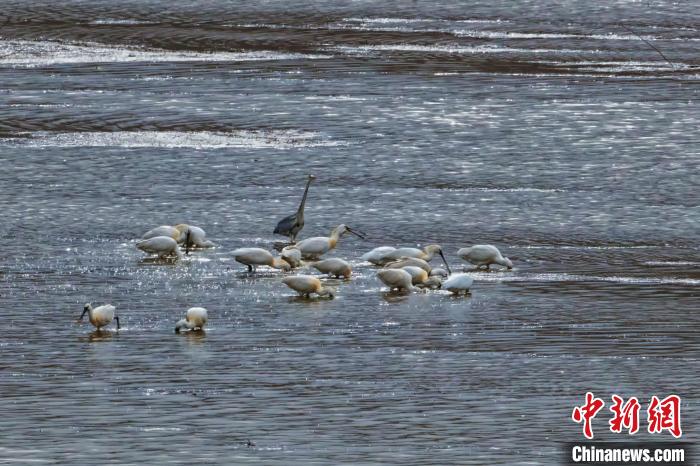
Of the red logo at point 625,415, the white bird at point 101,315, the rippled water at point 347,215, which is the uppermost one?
the red logo at point 625,415

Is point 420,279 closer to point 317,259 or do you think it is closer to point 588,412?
point 317,259

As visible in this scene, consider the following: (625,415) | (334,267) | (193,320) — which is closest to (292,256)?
(334,267)

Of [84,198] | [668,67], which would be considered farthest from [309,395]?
[668,67]

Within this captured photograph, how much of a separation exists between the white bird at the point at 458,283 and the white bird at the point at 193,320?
93.1 inches

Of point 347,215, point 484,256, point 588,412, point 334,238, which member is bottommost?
point 347,215

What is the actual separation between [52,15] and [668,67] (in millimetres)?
12465

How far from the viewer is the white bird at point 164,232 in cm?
1648

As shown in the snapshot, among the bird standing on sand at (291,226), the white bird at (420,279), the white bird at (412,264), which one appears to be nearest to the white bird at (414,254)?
A: the white bird at (412,264)

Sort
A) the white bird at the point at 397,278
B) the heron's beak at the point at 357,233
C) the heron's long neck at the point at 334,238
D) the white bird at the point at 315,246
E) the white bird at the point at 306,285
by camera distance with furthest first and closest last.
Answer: the heron's beak at the point at 357,233 → the heron's long neck at the point at 334,238 → the white bird at the point at 315,246 → the white bird at the point at 397,278 → the white bird at the point at 306,285

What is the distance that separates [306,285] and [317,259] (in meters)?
2.02

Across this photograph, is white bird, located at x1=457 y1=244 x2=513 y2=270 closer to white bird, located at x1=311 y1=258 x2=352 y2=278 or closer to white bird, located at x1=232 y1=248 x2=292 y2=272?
white bird, located at x1=311 y1=258 x2=352 y2=278

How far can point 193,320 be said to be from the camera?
43.6ft

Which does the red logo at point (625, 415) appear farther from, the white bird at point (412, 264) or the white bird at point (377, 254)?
the white bird at point (377, 254)

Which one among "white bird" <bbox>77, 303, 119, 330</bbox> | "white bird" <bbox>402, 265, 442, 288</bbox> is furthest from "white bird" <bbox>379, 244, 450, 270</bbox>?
"white bird" <bbox>77, 303, 119, 330</bbox>
